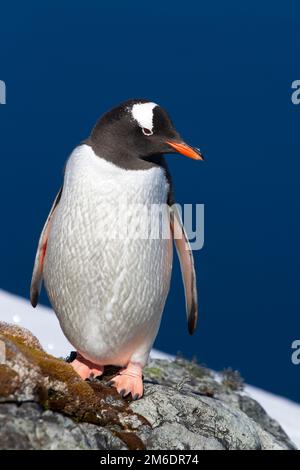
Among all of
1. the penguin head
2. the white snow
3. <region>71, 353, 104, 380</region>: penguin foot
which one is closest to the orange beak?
the penguin head

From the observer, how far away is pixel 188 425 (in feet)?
15.4

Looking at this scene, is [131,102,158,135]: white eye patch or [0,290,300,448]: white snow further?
[0,290,300,448]: white snow

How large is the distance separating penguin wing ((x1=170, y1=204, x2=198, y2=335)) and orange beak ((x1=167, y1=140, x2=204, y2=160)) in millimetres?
499

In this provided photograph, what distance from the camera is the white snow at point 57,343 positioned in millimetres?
12776

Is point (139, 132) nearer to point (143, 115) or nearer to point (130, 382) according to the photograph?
point (143, 115)

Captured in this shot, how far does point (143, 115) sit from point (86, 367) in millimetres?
1597

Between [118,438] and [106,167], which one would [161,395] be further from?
[106,167]

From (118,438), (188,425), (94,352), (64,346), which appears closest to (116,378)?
(94,352)

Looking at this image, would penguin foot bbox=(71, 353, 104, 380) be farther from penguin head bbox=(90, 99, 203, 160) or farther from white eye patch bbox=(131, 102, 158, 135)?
white eye patch bbox=(131, 102, 158, 135)

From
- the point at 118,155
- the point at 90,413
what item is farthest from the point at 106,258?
the point at 90,413

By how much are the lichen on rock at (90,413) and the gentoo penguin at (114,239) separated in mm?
224

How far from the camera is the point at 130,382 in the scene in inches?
189

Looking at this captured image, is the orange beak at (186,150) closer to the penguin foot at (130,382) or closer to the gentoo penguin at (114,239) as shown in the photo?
the gentoo penguin at (114,239)

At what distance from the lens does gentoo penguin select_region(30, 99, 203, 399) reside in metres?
4.74
